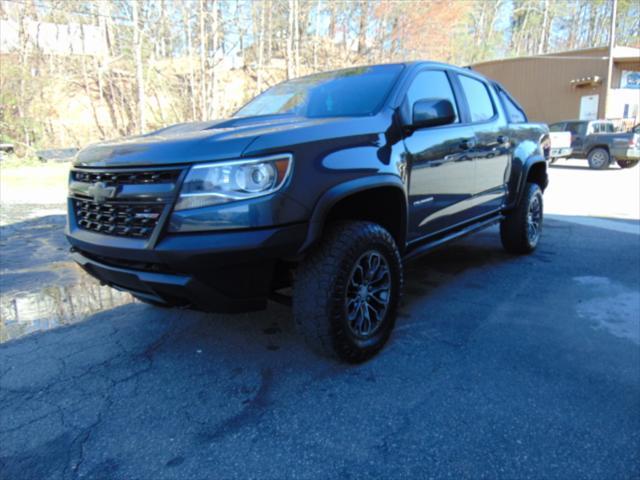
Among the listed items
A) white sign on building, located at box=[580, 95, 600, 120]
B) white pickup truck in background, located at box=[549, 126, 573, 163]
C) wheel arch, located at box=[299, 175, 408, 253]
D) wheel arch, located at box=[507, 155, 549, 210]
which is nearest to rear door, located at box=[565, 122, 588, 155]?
white pickup truck in background, located at box=[549, 126, 573, 163]

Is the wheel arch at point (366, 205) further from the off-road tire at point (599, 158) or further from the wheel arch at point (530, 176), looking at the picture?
the off-road tire at point (599, 158)

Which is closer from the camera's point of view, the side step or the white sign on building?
the side step

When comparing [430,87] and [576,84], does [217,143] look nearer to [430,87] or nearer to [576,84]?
[430,87]

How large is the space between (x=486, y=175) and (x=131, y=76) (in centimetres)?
2019

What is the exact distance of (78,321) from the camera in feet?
11.5

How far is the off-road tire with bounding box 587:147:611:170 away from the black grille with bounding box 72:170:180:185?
54.4ft

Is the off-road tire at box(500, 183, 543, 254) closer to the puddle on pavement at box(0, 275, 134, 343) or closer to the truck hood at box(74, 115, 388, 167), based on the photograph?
the truck hood at box(74, 115, 388, 167)

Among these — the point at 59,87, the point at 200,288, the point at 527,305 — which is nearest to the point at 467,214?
the point at 527,305

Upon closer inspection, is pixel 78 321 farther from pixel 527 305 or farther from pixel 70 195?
pixel 527 305

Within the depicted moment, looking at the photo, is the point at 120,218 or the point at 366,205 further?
the point at 366,205

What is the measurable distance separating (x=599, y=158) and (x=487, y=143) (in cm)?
1386

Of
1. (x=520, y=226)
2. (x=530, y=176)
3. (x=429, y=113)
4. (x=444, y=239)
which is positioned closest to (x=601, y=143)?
(x=530, y=176)

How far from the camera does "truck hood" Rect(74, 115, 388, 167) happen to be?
86.1 inches

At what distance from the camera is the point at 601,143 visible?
15148 mm
